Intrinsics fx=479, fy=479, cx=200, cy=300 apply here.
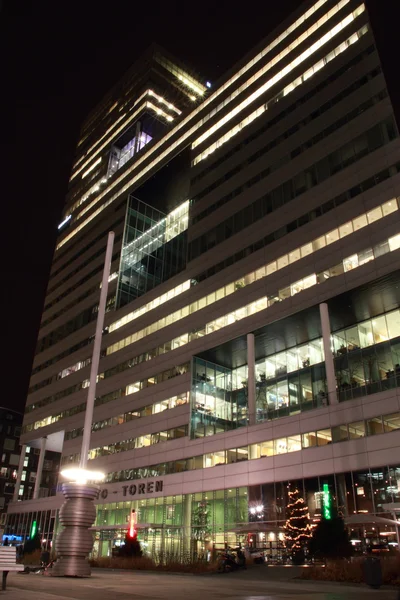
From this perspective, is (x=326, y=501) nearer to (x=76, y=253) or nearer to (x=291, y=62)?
(x=291, y=62)

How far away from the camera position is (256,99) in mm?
60750

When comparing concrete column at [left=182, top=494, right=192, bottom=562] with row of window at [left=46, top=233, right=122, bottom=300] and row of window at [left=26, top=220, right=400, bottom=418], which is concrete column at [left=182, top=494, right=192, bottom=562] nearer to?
row of window at [left=26, top=220, right=400, bottom=418]

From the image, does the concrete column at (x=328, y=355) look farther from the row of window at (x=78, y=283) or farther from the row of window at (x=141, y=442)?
the row of window at (x=78, y=283)

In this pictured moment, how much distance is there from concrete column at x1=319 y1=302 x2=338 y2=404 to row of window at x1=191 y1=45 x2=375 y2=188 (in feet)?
73.5

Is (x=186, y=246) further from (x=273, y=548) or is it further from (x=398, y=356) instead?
(x=273, y=548)

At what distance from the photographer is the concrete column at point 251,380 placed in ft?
147

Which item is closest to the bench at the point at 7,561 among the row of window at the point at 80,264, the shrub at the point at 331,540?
the shrub at the point at 331,540

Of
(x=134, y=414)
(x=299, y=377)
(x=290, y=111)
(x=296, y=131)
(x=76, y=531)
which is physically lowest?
(x=76, y=531)

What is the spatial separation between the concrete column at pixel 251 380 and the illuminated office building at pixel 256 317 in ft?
0.50

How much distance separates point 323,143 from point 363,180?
7959 mm

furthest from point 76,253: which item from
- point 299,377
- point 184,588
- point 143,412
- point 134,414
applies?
point 184,588

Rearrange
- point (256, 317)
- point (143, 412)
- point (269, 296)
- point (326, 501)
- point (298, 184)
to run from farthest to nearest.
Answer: point (143, 412)
point (298, 184)
point (256, 317)
point (269, 296)
point (326, 501)

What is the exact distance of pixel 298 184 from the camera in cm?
4891

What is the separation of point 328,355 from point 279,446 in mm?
8719
